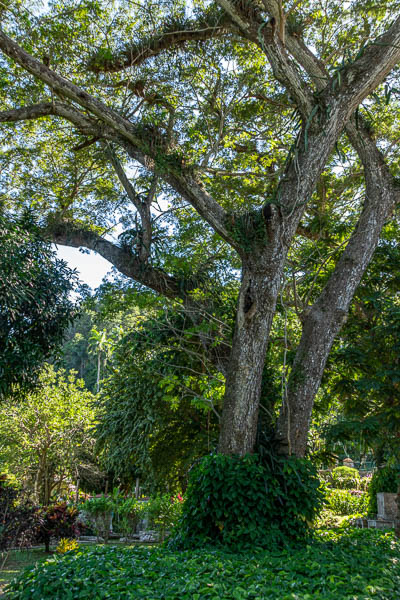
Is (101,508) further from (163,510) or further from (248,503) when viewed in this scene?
(248,503)

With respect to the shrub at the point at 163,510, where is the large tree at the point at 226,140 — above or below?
above

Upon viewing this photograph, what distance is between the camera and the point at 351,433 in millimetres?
5934

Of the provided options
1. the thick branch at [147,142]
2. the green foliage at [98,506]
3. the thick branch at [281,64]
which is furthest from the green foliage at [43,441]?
the thick branch at [281,64]

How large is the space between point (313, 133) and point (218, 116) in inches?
109

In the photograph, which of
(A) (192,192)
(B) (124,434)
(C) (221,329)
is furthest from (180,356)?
(A) (192,192)

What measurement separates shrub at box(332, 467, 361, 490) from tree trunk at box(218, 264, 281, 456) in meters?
14.6

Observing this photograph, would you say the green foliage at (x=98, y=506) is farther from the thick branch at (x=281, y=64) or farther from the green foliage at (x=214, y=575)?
the thick branch at (x=281, y=64)

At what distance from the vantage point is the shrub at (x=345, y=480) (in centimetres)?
1783

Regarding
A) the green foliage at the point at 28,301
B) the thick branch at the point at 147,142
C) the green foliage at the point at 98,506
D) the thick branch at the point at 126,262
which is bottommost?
the green foliage at the point at 98,506

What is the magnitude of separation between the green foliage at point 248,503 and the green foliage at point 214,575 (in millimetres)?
317

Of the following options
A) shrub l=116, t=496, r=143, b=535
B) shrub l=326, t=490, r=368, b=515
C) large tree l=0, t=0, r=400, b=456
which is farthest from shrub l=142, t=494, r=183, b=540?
shrub l=326, t=490, r=368, b=515

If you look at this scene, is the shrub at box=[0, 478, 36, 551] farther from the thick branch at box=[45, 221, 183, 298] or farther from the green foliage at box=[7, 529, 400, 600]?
the thick branch at box=[45, 221, 183, 298]

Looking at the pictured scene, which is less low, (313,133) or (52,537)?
(313,133)

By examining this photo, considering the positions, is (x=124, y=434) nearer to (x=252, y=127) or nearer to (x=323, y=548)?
(x=323, y=548)
